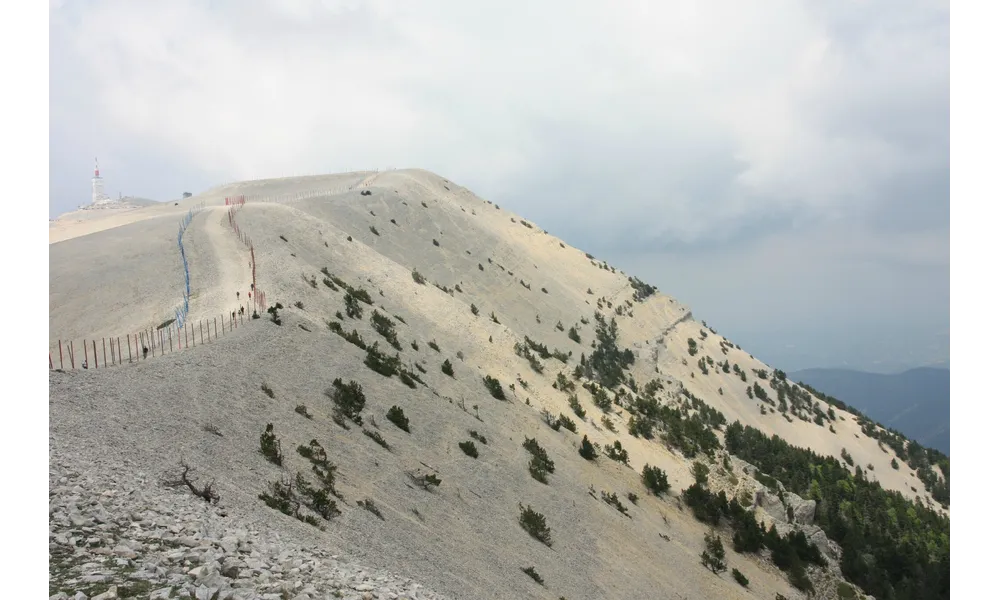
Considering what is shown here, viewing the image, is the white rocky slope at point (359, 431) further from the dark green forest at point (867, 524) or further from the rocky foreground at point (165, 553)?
the dark green forest at point (867, 524)

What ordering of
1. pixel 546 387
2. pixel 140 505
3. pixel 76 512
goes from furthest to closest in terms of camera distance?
pixel 546 387 < pixel 140 505 < pixel 76 512

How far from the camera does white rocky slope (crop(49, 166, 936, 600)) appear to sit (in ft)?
38.8

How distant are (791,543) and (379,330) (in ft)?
71.7

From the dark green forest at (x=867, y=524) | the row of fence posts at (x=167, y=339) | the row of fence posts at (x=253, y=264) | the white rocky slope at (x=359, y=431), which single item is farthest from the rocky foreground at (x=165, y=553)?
the dark green forest at (x=867, y=524)

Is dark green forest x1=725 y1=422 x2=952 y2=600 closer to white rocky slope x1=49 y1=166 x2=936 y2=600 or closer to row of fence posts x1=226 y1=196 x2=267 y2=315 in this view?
white rocky slope x1=49 y1=166 x2=936 y2=600

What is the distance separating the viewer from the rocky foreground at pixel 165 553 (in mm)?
7133

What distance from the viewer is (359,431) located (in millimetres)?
Answer: 18016

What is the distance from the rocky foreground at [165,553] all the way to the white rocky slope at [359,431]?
0.08 m

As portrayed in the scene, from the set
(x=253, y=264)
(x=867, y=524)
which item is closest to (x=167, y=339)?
(x=253, y=264)
